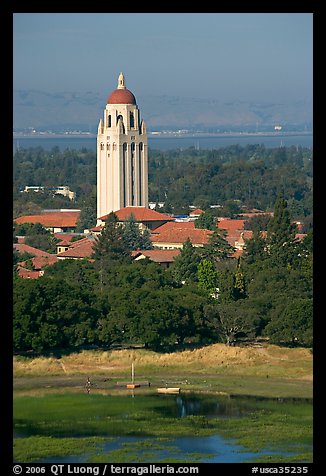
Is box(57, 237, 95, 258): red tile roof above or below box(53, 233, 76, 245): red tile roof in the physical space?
below

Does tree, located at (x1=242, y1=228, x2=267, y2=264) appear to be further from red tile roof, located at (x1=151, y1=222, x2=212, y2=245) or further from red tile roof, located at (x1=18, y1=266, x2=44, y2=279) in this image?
red tile roof, located at (x1=151, y1=222, x2=212, y2=245)

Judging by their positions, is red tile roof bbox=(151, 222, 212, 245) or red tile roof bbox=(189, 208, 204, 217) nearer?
red tile roof bbox=(151, 222, 212, 245)

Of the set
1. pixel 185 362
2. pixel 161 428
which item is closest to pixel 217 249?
pixel 185 362

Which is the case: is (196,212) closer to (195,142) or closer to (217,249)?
(217,249)

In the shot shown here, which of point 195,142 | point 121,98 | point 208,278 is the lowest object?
point 208,278

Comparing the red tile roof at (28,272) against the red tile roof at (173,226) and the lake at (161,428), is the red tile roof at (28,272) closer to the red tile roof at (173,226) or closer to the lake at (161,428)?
the lake at (161,428)

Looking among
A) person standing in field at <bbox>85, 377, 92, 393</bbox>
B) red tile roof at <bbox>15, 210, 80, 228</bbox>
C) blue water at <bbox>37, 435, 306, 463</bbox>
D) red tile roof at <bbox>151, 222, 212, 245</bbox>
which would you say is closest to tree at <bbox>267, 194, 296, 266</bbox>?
red tile roof at <bbox>151, 222, 212, 245</bbox>

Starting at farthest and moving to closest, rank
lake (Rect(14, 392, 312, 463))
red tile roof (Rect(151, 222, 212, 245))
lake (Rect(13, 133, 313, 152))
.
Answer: lake (Rect(13, 133, 313, 152)), red tile roof (Rect(151, 222, 212, 245)), lake (Rect(14, 392, 312, 463))
